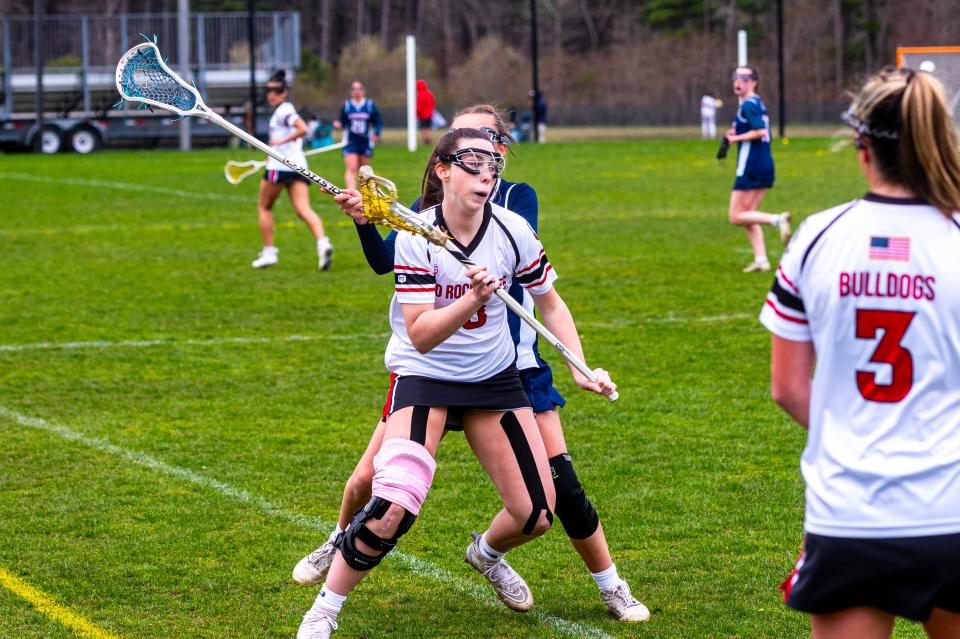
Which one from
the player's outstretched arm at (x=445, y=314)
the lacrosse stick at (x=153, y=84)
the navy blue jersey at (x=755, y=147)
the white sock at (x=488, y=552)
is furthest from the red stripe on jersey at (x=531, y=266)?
the navy blue jersey at (x=755, y=147)

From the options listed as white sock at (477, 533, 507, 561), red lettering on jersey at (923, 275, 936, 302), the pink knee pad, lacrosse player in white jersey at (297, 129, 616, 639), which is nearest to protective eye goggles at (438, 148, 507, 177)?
lacrosse player in white jersey at (297, 129, 616, 639)

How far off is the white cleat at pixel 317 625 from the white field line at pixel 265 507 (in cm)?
79

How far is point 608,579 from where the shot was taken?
15.9ft

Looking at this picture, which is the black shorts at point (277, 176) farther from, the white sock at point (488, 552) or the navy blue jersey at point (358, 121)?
the white sock at point (488, 552)

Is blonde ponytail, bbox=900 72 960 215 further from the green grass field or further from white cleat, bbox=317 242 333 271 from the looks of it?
white cleat, bbox=317 242 333 271

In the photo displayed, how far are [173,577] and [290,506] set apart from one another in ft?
3.33

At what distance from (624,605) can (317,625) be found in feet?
3.70

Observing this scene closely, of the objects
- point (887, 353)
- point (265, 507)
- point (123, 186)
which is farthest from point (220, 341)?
point (123, 186)

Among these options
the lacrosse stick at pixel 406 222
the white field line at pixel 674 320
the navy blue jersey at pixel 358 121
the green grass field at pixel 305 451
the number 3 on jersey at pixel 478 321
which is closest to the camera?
the lacrosse stick at pixel 406 222

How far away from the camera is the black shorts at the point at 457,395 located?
14.5 ft

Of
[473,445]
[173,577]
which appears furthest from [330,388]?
[473,445]

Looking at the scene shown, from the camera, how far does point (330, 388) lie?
8.69 m

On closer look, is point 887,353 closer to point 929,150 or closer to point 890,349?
point 890,349

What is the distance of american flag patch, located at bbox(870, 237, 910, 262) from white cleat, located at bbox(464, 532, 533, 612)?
8.19 feet
